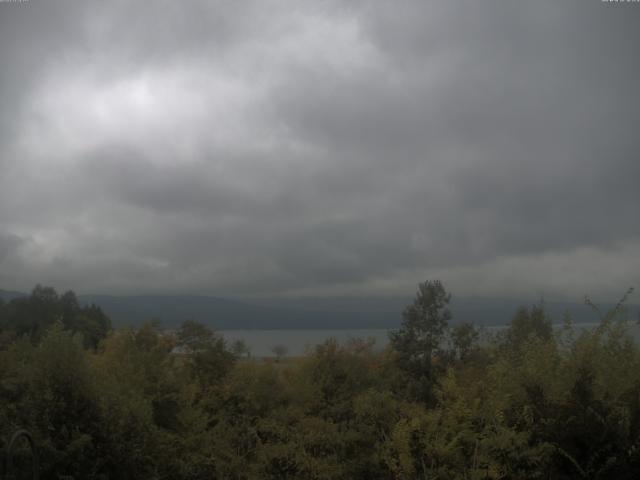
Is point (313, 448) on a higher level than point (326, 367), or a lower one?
lower

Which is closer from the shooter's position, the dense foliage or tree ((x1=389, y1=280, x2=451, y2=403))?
the dense foliage

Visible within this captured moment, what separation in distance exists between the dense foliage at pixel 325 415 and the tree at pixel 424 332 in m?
3.14

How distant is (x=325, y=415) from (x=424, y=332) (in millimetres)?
6065

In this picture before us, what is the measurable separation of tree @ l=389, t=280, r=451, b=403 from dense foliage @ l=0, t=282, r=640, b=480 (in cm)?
314

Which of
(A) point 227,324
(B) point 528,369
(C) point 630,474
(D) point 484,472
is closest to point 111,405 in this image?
(D) point 484,472

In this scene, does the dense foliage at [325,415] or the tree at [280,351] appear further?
the tree at [280,351]

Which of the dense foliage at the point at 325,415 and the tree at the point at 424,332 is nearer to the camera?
the dense foliage at the point at 325,415

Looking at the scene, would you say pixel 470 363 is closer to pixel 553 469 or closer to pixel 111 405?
pixel 553 469

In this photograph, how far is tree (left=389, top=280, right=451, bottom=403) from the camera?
19.4m

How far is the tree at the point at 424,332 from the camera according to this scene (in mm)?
19391

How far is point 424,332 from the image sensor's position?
64.4 ft

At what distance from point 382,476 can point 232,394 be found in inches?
226

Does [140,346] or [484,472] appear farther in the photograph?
[140,346]

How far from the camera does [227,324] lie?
68312 millimetres
